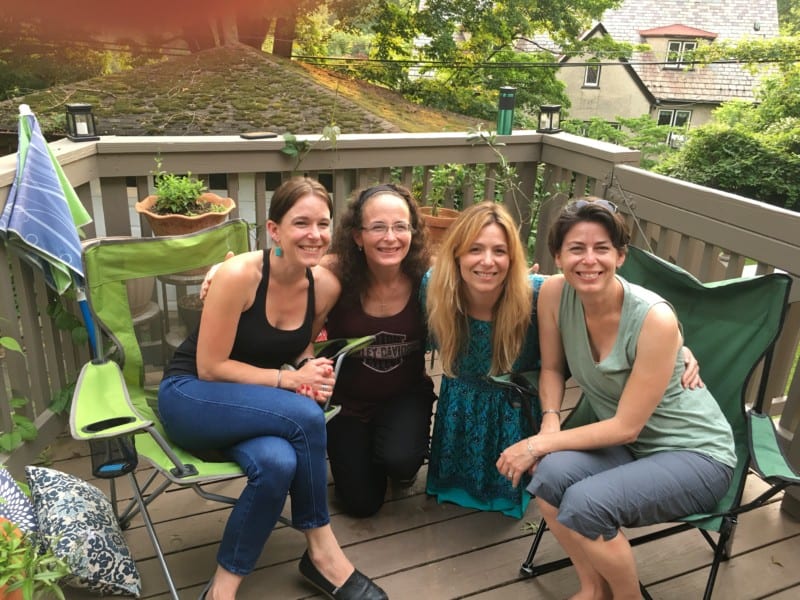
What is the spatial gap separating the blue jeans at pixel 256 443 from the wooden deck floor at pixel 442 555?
235mm

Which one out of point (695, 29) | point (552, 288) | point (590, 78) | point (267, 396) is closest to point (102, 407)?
point (267, 396)

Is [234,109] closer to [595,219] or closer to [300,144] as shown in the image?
[300,144]

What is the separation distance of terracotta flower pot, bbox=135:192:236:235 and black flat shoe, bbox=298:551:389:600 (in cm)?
149

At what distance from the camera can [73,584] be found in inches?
70.3

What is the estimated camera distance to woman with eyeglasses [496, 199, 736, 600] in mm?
1633

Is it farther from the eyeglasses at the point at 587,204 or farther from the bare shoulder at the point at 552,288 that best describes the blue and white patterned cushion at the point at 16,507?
the eyeglasses at the point at 587,204

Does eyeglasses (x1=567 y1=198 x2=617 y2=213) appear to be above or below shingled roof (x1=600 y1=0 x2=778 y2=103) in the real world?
below

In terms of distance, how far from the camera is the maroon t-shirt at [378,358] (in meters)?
2.23

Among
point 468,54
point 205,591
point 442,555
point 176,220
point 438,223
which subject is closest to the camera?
point 205,591

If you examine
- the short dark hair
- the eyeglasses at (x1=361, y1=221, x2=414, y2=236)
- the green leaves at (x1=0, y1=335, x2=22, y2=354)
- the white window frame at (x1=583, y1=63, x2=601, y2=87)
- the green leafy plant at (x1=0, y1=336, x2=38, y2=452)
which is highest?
the white window frame at (x1=583, y1=63, x2=601, y2=87)

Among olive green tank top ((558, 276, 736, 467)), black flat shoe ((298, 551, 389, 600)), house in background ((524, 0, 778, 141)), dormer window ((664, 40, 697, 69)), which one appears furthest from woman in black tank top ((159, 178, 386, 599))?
dormer window ((664, 40, 697, 69))

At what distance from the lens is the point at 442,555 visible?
2.08m

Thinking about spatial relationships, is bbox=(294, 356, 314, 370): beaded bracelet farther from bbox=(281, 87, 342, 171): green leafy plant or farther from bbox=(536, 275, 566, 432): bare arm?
bbox=(281, 87, 342, 171): green leafy plant

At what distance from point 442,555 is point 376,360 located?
662mm
